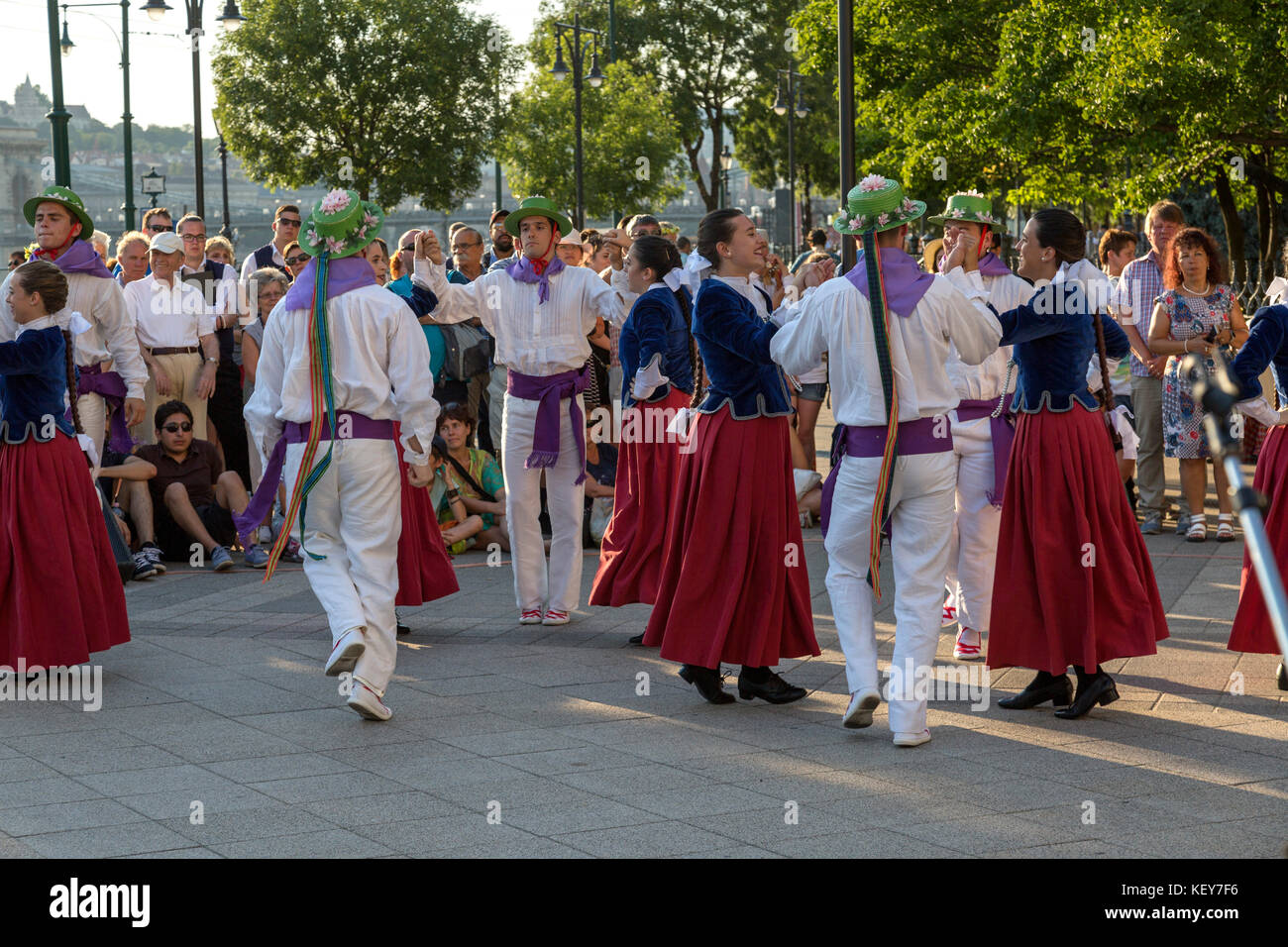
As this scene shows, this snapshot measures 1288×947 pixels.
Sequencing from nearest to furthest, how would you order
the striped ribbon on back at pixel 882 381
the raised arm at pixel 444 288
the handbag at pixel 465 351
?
1. the striped ribbon on back at pixel 882 381
2. the raised arm at pixel 444 288
3. the handbag at pixel 465 351

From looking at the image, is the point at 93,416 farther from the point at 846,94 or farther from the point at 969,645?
the point at 846,94

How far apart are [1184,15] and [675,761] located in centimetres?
1491

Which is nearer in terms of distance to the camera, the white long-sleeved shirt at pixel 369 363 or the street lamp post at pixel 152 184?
the white long-sleeved shirt at pixel 369 363

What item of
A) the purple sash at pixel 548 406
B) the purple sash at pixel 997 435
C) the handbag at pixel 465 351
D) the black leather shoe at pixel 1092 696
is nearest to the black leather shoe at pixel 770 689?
the black leather shoe at pixel 1092 696

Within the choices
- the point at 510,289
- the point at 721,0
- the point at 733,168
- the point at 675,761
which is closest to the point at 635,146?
the point at 721,0

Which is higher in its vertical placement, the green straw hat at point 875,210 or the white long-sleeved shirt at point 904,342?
the green straw hat at point 875,210

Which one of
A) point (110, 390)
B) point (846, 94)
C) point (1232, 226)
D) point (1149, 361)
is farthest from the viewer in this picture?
point (1232, 226)

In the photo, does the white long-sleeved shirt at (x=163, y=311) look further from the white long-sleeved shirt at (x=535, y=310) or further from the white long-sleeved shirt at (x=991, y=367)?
the white long-sleeved shirt at (x=991, y=367)

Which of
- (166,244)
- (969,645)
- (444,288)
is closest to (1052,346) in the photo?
(969,645)

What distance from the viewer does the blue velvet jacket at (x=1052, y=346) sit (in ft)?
21.9

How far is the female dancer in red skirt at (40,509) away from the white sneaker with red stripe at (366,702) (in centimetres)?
157

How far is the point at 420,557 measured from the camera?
8.63 m

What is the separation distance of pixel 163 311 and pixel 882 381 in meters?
7.23
